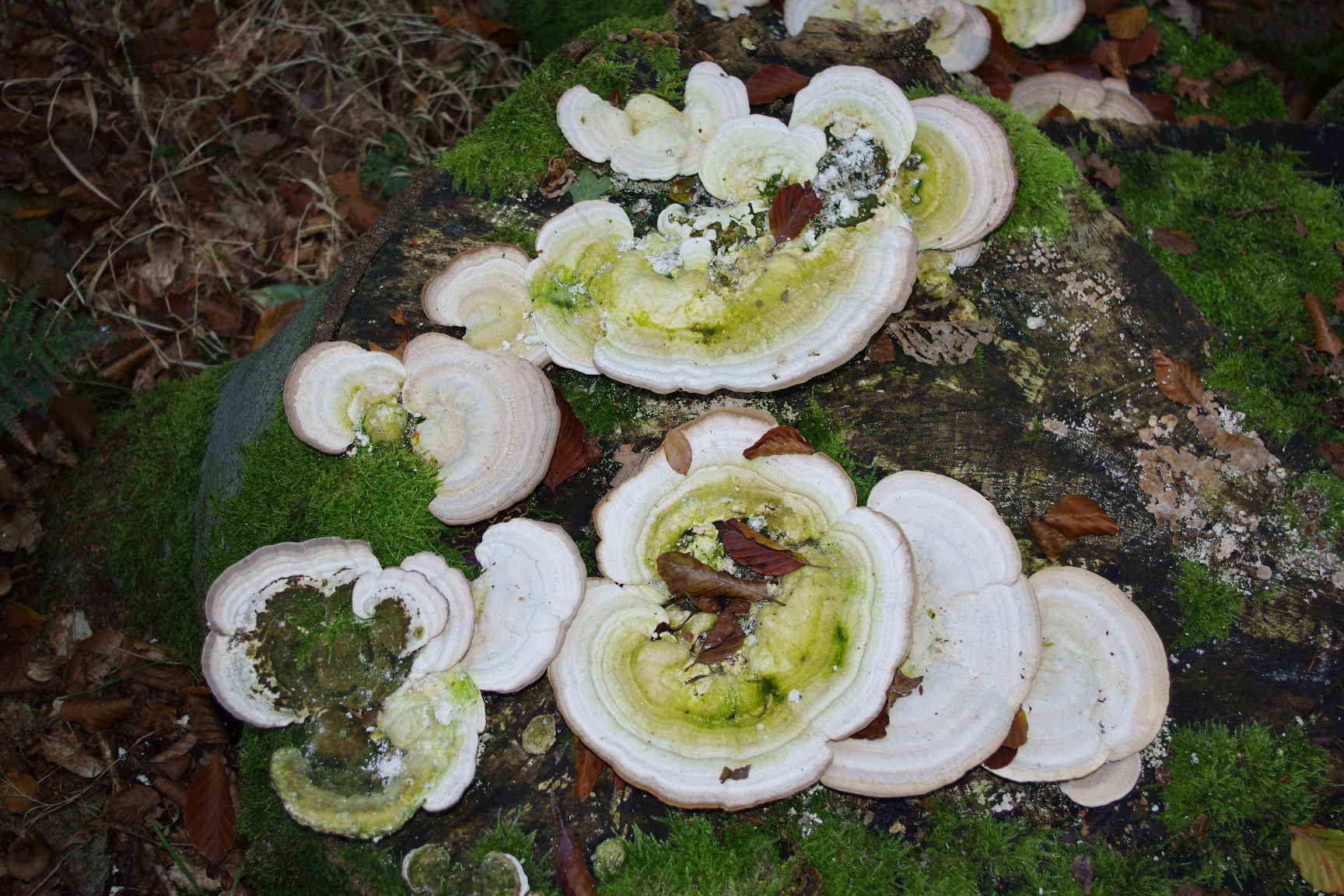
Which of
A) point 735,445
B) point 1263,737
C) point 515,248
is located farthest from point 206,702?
point 1263,737

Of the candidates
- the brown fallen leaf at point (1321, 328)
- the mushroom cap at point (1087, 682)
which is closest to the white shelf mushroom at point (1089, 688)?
the mushroom cap at point (1087, 682)

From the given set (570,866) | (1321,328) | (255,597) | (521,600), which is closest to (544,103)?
(521,600)

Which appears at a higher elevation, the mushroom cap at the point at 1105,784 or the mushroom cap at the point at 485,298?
the mushroom cap at the point at 485,298

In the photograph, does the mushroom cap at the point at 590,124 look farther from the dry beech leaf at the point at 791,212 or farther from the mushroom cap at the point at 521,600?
the mushroom cap at the point at 521,600

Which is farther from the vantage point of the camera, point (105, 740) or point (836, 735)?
point (105, 740)

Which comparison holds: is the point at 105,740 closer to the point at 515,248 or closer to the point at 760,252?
the point at 515,248

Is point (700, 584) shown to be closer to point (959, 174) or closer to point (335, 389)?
point (335, 389)

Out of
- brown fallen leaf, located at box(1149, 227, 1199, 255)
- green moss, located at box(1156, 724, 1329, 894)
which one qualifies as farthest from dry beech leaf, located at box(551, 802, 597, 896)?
brown fallen leaf, located at box(1149, 227, 1199, 255)
